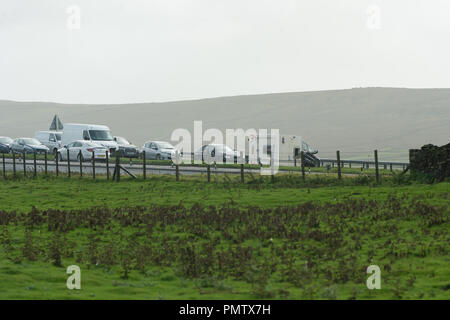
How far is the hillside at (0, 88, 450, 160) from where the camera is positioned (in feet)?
298

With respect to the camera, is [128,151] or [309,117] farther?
[309,117]

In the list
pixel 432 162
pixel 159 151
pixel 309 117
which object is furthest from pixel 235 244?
pixel 309 117

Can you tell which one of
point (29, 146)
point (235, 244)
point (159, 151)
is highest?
point (29, 146)

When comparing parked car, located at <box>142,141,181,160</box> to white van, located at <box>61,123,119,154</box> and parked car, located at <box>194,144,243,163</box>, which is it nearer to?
white van, located at <box>61,123,119,154</box>

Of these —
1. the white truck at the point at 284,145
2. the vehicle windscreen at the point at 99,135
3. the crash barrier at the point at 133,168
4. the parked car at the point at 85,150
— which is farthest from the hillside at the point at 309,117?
the parked car at the point at 85,150

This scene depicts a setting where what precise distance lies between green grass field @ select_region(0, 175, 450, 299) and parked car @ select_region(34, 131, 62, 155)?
3339cm

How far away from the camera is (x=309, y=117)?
393ft

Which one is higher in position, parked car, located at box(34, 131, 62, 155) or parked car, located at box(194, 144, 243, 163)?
parked car, located at box(34, 131, 62, 155)

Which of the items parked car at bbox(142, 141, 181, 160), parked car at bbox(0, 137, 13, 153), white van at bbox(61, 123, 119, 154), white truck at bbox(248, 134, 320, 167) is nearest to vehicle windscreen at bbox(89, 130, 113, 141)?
white van at bbox(61, 123, 119, 154)

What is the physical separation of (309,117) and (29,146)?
69.4 meters

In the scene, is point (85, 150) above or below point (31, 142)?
below

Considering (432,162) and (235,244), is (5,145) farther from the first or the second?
(235,244)

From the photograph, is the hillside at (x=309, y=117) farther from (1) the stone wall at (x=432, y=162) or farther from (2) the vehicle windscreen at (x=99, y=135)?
(1) the stone wall at (x=432, y=162)
